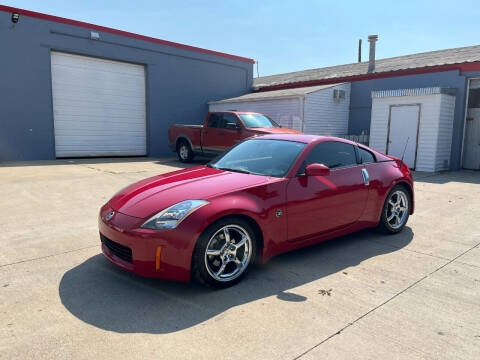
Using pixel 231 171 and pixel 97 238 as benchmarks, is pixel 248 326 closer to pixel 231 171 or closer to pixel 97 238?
pixel 231 171

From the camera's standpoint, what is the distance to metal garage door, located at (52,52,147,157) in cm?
1455

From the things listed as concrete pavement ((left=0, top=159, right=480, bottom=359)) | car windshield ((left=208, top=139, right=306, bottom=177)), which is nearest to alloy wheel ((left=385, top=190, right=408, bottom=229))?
concrete pavement ((left=0, top=159, right=480, bottom=359))

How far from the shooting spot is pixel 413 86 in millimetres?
14680

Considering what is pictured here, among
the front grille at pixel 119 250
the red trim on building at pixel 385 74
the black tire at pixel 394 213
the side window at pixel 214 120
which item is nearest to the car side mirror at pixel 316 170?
the black tire at pixel 394 213

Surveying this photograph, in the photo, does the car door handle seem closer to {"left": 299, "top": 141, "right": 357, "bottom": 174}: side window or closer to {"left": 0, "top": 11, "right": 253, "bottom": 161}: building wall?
{"left": 299, "top": 141, "right": 357, "bottom": 174}: side window

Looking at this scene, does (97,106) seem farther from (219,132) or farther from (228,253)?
(228,253)

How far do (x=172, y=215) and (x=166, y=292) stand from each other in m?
0.70

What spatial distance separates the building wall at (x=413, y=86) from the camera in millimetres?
13258

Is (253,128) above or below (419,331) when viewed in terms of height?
above

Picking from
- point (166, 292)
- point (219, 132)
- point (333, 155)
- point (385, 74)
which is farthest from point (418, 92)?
point (166, 292)

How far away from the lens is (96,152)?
15.7 m

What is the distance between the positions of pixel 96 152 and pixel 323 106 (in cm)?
952

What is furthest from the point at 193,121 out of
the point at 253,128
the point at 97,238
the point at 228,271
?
the point at 228,271

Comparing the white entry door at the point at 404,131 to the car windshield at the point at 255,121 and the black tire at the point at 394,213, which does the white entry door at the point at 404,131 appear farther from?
the black tire at the point at 394,213
